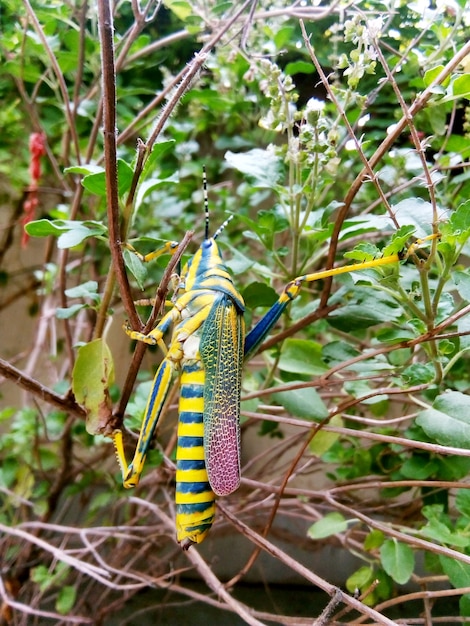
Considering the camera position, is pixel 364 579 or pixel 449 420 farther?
pixel 364 579

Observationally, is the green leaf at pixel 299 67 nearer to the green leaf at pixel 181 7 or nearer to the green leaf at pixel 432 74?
the green leaf at pixel 181 7

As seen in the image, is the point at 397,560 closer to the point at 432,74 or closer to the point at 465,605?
the point at 465,605

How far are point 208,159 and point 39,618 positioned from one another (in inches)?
33.4

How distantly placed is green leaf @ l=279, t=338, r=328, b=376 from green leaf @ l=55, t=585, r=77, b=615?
0.52 meters

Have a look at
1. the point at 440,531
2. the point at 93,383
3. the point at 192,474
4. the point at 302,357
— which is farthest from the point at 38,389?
the point at 440,531

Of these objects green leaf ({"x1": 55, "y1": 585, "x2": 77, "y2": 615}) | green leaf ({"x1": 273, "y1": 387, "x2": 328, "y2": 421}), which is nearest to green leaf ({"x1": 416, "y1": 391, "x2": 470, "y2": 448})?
green leaf ({"x1": 273, "y1": 387, "x2": 328, "y2": 421})

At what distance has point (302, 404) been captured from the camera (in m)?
0.50

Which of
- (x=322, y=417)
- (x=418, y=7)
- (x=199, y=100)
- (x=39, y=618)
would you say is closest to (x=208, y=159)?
(x=199, y=100)

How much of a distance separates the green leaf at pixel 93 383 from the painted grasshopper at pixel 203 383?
25mm

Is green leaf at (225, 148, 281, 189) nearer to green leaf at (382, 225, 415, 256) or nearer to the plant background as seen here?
the plant background

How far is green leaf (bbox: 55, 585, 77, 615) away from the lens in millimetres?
756

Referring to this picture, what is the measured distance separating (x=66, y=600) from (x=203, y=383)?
0.55m

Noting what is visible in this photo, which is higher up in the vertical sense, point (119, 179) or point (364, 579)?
point (119, 179)


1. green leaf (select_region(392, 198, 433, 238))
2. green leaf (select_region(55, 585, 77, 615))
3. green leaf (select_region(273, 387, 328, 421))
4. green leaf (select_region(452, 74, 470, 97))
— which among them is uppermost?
green leaf (select_region(452, 74, 470, 97))
